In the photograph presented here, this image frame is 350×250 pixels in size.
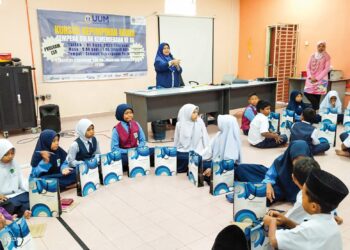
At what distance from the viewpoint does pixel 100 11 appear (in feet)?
20.9

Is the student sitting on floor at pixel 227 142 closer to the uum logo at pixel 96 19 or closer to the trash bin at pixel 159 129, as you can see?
the trash bin at pixel 159 129

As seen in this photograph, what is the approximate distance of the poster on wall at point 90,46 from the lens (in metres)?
5.89

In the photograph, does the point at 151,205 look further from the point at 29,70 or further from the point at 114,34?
the point at 114,34

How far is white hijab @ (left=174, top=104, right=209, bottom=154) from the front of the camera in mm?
3496

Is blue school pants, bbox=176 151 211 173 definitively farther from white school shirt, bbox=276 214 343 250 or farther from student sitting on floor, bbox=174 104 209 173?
white school shirt, bbox=276 214 343 250

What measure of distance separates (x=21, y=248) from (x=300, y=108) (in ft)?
15.9

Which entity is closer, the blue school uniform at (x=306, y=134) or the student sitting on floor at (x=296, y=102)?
the blue school uniform at (x=306, y=134)

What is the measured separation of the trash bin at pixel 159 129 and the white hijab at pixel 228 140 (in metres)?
1.79

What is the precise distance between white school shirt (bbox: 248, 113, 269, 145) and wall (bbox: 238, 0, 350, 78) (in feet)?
10.6

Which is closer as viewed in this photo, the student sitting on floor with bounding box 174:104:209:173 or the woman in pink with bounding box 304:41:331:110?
the student sitting on floor with bounding box 174:104:209:173

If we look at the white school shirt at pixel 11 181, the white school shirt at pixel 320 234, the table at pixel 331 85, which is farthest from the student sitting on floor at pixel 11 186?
the table at pixel 331 85

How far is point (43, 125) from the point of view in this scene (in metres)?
5.19

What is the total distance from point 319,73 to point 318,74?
26 millimetres

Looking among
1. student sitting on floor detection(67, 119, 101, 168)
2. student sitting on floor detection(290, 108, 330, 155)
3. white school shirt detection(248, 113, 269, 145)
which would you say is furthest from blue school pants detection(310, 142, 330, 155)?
student sitting on floor detection(67, 119, 101, 168)
